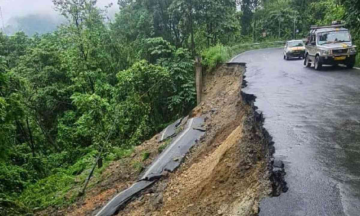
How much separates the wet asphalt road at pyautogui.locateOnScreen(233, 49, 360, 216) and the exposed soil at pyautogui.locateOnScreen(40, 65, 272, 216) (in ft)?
1.16

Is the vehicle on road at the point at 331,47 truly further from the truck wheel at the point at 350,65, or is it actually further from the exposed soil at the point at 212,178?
the exposed soil at the point at 212,178

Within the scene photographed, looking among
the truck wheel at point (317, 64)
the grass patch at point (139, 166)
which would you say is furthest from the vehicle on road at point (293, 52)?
the grass patch at point (139, 166)

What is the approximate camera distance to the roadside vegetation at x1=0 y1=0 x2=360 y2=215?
14031 mm

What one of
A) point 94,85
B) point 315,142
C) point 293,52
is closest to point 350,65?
point 293,52

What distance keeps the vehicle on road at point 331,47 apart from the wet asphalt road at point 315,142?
10.3 feet

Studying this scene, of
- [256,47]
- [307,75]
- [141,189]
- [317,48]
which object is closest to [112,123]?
[141,189]

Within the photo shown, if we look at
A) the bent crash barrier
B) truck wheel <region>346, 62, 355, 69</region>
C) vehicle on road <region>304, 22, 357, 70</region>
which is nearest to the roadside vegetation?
vehicle on road <region>304, 22, 357, 70</region>

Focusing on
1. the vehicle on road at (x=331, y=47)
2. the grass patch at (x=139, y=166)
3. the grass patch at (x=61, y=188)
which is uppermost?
the vehicle on road at (x=331, y=47)

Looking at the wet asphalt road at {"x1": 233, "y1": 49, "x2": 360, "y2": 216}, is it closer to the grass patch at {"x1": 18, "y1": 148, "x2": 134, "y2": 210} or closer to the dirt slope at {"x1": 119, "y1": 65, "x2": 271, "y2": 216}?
the dirt slope at {"x1": 119, "y1": 65, "x2": 271, "y2": 216}

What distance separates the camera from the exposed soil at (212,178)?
511cm

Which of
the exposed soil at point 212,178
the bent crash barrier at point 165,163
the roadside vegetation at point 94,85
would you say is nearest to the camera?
the exposed soil at point 212,178

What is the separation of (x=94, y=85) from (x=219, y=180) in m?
18.2

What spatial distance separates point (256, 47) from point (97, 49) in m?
22.0

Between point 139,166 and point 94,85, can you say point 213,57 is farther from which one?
point 139,166
